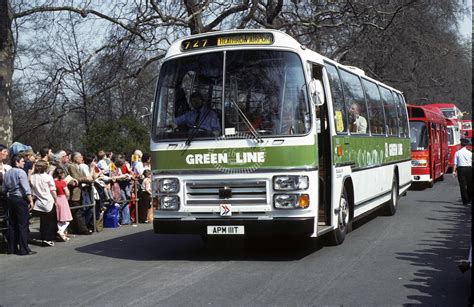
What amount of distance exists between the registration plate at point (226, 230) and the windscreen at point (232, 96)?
1.37m

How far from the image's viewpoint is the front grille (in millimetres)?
10516

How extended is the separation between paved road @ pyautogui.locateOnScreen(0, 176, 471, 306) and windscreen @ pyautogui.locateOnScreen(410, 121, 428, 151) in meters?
12.2

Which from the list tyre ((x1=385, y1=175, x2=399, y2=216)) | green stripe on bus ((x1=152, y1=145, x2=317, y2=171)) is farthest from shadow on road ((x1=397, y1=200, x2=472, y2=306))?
green stripe on bus ((x1=152, y1=145, x2=317, y2=171))

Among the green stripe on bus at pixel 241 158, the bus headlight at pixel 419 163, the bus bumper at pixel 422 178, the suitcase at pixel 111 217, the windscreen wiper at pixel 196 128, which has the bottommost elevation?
the suitcase at pixel 111 217

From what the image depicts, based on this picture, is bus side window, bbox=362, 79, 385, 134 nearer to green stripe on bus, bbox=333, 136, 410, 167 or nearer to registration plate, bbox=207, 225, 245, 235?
green stripe on bus, bbox=333, 136, 410, 167

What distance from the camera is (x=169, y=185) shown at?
11.0 meters

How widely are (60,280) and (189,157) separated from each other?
2.61 meters

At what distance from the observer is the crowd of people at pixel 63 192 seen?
12.6 m

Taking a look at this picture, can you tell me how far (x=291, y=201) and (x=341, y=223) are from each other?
2339 millimetres

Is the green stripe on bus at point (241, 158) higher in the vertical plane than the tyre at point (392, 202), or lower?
higher

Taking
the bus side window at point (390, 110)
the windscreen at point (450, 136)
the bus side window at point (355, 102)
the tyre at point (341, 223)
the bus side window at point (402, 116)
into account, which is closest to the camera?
the tyre at point (341, 223)

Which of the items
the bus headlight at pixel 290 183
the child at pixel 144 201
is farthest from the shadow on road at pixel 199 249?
the child at pixel 144 201

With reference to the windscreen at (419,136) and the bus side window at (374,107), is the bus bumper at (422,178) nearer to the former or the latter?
the windscreen at (419,136)

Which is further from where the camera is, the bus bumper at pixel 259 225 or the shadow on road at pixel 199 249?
the shadow on road at pixel 199 249
